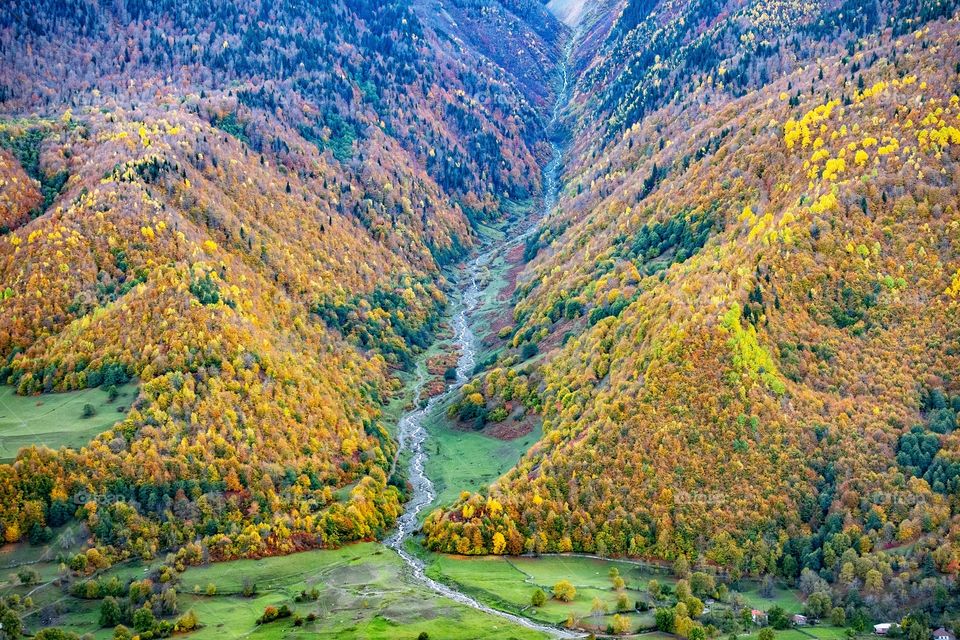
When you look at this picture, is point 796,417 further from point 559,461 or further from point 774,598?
point 559,461

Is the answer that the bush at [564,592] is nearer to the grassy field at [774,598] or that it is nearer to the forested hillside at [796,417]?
the forested hillside at [796,417]

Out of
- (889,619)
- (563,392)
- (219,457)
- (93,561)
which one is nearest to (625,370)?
(563,392)

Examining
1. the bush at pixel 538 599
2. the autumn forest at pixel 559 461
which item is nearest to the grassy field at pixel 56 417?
the autumn forest at pixel 559 461

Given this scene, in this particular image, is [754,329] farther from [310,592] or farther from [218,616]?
[218,616]

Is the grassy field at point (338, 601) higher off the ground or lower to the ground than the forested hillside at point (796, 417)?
A: lower

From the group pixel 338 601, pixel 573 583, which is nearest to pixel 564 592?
pixel 573 583

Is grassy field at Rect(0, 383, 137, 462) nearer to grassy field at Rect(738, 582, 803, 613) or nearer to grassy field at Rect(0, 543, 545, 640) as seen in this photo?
grassy field at Rect(0, 543, 545, 640)

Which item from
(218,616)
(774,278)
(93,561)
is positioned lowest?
(93,561)

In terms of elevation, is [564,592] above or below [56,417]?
above
